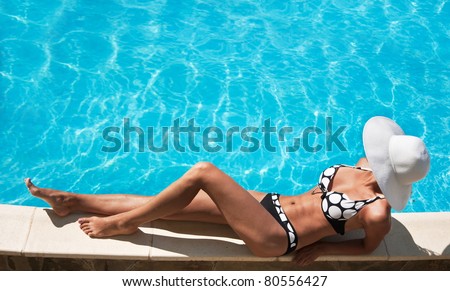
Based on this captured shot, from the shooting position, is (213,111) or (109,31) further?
(109,31)

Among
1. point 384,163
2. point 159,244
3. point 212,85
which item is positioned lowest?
point 212,85

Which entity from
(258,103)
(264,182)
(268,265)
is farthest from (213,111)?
(268,265)

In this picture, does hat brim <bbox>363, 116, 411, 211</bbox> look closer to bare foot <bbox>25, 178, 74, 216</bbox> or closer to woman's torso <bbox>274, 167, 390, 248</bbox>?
Answer: woman's torso <bbox>274, 167, 390, 248</bbox>

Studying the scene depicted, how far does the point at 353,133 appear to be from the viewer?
8148mm

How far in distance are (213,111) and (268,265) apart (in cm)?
334

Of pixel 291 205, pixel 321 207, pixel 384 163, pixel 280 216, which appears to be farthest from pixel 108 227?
pixel 384 163

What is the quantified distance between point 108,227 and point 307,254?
5.19ft

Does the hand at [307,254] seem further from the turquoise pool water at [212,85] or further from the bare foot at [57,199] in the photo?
the turquoise pool water at [212,85]

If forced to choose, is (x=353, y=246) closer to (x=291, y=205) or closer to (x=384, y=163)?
(x=291, y=205)

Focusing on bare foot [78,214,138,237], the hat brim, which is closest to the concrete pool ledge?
bare foot [78,214,138,237]

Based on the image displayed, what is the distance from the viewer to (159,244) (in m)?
4.93

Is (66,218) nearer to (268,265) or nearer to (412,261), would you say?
(268,265)

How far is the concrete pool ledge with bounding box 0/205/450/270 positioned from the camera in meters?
4.78

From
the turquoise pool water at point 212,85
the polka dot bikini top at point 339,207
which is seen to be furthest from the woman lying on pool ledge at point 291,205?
the turquoise pool water at point 212,85
